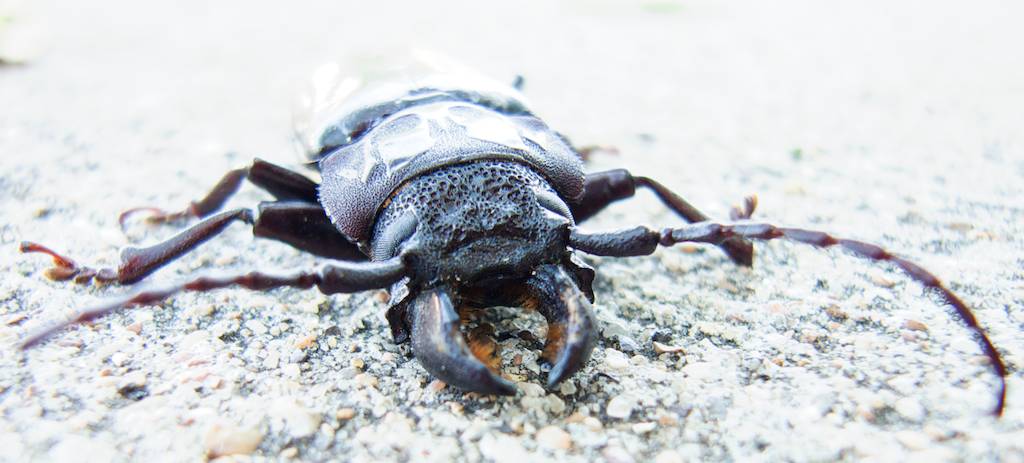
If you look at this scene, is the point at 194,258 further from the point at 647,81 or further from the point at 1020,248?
the point at 647,81

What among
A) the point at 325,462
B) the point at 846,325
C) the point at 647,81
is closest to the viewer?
the point at 325,462

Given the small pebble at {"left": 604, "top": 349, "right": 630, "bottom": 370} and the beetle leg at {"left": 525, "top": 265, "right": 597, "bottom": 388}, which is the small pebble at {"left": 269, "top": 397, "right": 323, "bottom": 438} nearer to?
the beetle leg at {"left": 525, "top": 265, "right": 597, "bottom": 388}

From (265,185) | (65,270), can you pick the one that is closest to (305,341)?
(265,185)

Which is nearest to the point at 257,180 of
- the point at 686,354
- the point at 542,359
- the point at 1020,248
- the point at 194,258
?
the point at 194,258

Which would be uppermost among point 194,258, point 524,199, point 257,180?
point 524,199

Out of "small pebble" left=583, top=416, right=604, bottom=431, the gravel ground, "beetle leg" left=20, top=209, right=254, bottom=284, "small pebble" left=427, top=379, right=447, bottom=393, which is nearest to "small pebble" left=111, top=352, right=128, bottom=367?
the gravel ground

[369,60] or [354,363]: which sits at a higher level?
[369,60]

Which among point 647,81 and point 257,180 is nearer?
point 257,180
